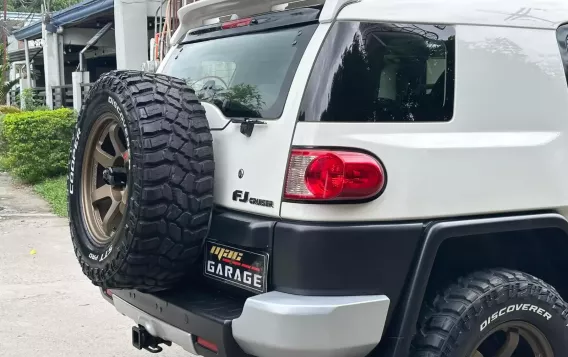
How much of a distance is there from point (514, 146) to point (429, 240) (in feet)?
2.10

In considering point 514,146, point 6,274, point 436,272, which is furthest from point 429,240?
point 6,274

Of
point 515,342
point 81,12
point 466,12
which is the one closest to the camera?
point 466,12

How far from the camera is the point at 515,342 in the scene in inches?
119

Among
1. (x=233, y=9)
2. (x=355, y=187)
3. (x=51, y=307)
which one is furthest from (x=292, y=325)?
(x=51, y=307)

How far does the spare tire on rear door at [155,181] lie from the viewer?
273 cm

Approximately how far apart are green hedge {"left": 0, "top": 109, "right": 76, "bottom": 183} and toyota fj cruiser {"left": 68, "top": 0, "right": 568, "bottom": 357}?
8295 millimetres

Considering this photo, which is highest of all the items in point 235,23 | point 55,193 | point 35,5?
point 35,5

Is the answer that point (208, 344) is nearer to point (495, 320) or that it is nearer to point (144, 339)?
point (144, 339)

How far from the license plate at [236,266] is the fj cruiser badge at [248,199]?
0.68ft

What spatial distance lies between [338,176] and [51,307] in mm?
3528

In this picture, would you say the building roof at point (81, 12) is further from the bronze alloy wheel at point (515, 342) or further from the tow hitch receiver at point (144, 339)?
the bronze alloy wheel at point (515, 342)

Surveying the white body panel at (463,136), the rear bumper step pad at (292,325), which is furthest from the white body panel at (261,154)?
the rear bumper step pad at (292,325)

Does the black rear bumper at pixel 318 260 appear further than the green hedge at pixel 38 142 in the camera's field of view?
No

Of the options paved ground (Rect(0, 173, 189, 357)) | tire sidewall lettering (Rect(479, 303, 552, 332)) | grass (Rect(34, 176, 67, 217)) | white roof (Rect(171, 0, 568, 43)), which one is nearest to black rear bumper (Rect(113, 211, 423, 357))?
tire sidewall lettering (Rect(479, 303, 552, 332))
